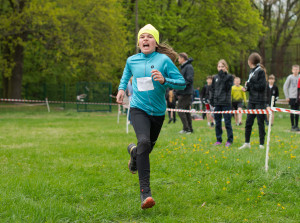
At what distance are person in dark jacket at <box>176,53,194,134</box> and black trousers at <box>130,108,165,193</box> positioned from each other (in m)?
5.42

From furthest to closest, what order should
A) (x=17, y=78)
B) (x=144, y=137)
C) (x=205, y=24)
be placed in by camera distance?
(x=205, y=24) < (x=17, y=78) < (x=144, y=137)

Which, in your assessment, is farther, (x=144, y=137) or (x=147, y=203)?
(x=144, y=137)

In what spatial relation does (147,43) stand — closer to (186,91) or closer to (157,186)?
(157,186)

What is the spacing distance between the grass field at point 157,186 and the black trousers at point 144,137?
34 centimetres

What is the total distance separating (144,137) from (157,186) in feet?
3.26

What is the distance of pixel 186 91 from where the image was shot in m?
10.4

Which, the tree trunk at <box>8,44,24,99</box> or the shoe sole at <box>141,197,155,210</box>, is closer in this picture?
the shoe sole at <box>141,197,155,210</box>

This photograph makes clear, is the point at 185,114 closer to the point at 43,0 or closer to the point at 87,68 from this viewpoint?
the point at 43,0

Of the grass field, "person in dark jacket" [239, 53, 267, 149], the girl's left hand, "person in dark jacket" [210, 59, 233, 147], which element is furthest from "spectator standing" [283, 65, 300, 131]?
the girl's left hand

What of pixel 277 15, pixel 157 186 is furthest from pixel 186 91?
pixel 277 15

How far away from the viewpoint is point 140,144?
4184mm

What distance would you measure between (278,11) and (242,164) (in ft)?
124

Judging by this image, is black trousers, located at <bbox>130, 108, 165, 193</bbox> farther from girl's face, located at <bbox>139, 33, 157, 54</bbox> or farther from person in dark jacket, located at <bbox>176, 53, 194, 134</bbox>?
person in dark jacket, located at <bbox>176, 53, 194, 134</bbox>

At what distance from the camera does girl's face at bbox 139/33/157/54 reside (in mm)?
4520
